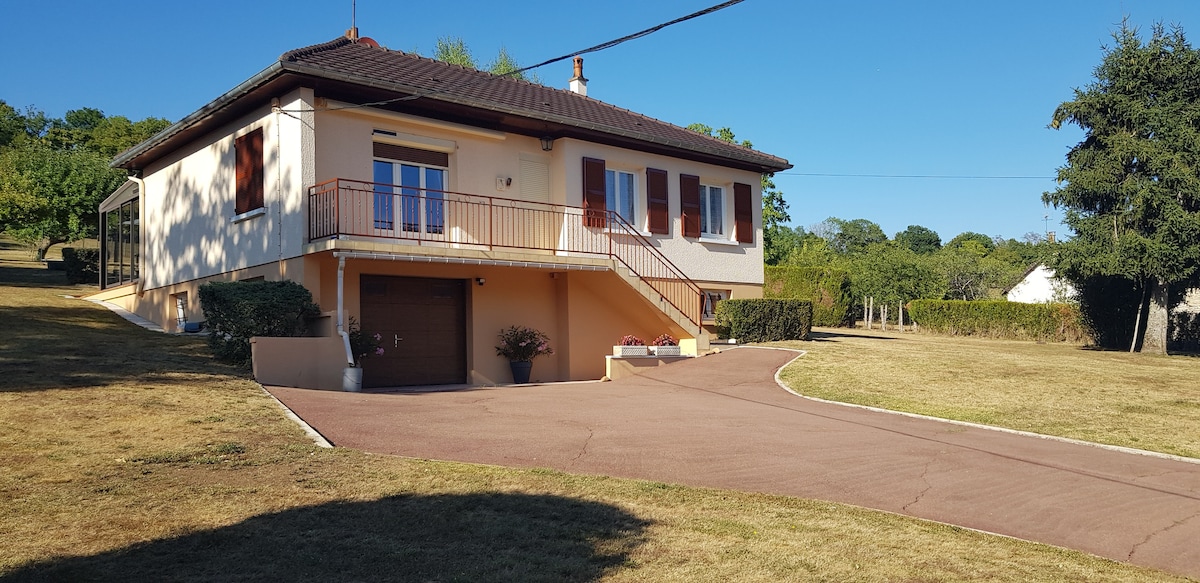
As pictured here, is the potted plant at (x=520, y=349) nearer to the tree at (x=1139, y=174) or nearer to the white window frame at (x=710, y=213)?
the white window frame at (x=710, y=213)

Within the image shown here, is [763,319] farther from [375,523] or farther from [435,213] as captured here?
[375,523]

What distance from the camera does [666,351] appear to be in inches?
694

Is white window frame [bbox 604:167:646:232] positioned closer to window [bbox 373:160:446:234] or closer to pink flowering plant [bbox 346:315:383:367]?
window [bbox 373:160:446:234]

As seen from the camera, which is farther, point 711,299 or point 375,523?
point 711,299

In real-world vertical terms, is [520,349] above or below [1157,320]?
below

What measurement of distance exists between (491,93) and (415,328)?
5091mm

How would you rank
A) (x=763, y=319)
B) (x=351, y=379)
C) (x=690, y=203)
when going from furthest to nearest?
(x=690, y=203), (x=763, y=319), (x=351, y=379)

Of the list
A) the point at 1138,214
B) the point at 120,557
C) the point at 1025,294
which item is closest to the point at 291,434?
the point at 120,557

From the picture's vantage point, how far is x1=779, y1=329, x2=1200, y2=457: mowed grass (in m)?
12.3

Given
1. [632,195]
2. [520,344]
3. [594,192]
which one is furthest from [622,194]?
Answer: [520,344]

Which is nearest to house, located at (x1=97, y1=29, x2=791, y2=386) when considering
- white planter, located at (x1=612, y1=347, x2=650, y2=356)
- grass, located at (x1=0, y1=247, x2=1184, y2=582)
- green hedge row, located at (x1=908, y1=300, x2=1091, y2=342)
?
white planter, located at (x1=612, y1=347, x2=650, y2=356)

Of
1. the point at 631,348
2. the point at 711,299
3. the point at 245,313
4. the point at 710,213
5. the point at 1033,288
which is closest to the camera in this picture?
the point at 245,313

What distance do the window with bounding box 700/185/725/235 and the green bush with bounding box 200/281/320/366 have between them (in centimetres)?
1041

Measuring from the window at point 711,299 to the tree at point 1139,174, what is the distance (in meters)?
10.8
